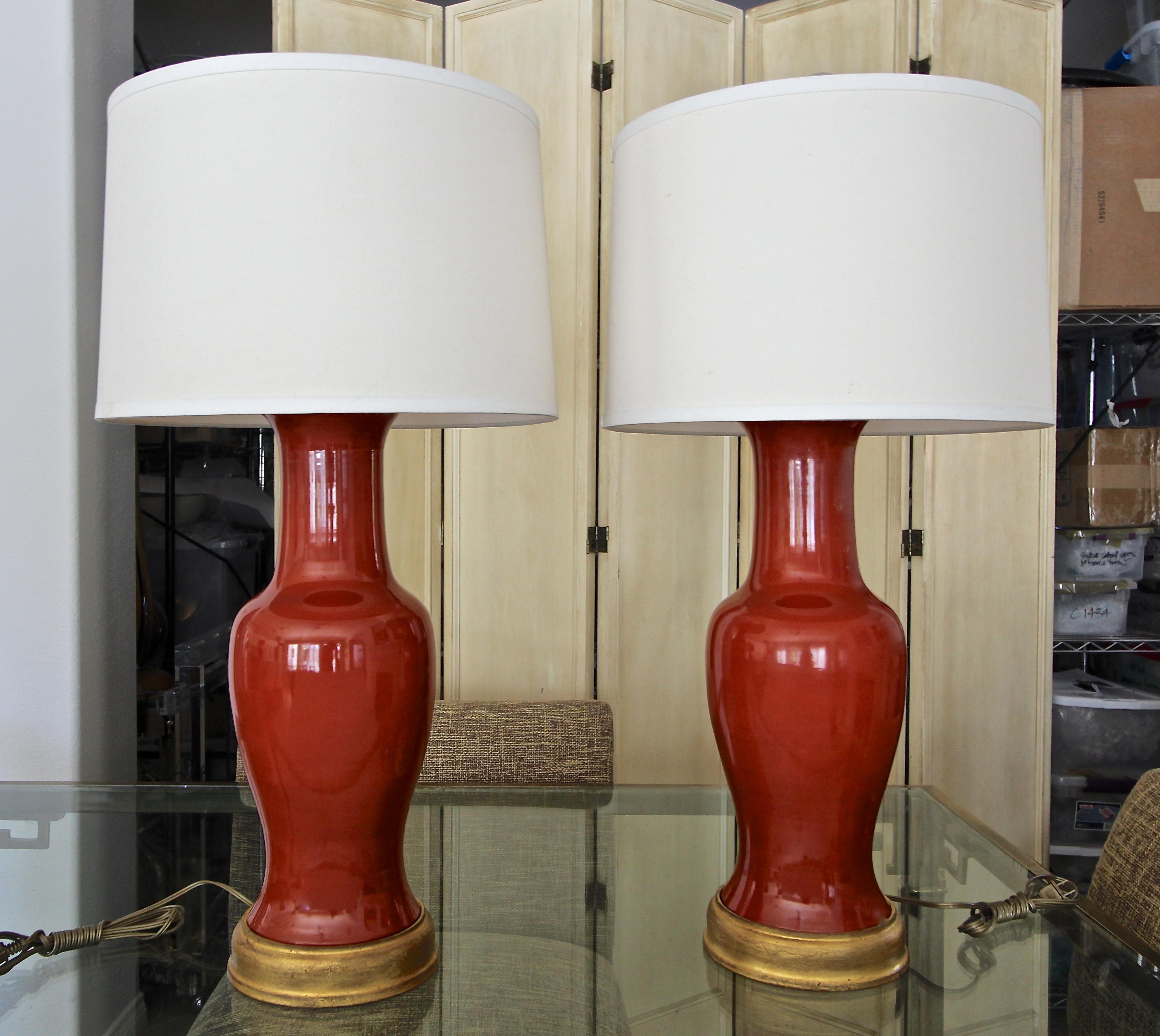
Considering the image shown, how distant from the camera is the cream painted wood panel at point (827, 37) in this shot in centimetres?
204

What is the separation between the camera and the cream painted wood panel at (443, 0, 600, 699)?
2.02 m

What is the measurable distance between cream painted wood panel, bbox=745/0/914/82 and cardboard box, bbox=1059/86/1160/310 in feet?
1.33

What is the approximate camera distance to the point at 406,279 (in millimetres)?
696

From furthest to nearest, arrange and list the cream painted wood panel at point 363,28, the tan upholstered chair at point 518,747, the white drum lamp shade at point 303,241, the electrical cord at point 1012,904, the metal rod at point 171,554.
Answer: the metal rod at point 171,554 → the cream painted wood panel at point 363,28 → the tan upholstered chair at point 518,747 → the electrical cord at point 1012,904 → the white drum lamp shade at point 303,241

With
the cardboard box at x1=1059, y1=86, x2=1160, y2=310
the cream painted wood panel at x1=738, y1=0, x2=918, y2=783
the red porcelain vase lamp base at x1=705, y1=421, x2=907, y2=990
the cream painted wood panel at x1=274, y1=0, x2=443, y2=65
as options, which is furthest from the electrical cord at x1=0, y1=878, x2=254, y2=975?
the cardboard box at x1=1059, y1=86, x2=1160, y2=310

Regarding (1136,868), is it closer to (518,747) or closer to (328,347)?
(518,747)

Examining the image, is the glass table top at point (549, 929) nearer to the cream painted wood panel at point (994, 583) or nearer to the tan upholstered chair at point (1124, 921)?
the tan upholstered chair at point (1124, 921)

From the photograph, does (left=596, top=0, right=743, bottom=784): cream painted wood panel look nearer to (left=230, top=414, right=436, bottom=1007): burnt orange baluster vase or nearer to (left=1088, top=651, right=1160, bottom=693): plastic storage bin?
(left=1088, top=651, right=1160, bottom=693): plastic storage bin

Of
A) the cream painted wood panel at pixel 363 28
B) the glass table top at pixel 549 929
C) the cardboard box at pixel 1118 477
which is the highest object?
the cream painted wood panel at pixel 363 28

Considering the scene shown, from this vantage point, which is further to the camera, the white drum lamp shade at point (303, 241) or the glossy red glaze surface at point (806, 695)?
the glossy red glaze surface at point (806, 695)

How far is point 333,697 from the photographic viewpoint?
75 cm

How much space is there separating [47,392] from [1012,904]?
1.51 m

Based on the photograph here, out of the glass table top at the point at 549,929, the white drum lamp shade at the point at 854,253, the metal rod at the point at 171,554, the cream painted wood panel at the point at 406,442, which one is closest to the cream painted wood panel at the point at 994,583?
the glass table top at the point at 549,929

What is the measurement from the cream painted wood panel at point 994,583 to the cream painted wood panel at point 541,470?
2.29ft
